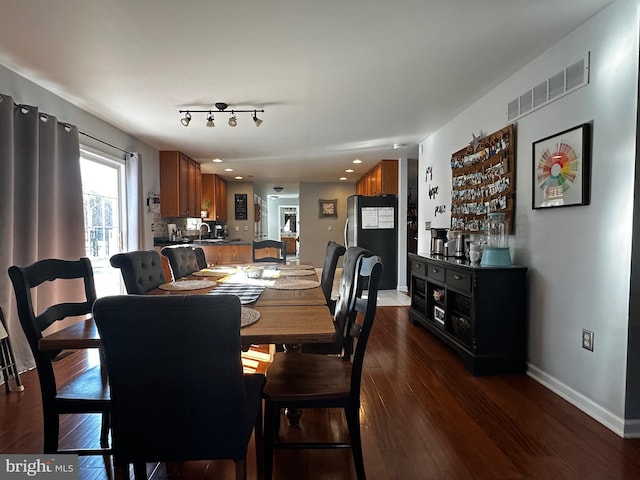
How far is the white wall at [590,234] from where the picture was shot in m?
1.81

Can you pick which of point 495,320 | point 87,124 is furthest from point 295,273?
point 87,124

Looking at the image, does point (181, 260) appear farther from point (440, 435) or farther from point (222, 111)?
point (440, 435)

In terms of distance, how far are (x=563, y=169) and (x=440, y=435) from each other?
1.76 metres

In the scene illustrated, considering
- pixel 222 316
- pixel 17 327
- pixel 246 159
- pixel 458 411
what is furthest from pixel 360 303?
pixel 246 159

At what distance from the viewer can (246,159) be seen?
5859 millimetres

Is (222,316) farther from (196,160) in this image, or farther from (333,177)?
(333,177)

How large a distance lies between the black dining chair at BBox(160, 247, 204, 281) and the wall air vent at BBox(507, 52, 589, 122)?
2.81m

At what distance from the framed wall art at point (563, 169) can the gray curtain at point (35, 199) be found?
145 inches

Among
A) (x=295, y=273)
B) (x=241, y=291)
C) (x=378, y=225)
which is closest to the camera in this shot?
(x=241, y=291)

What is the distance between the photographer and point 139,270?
2.02 metres

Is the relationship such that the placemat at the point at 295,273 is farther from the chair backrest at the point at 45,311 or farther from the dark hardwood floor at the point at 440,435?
the chair backrest at the point at 45,311

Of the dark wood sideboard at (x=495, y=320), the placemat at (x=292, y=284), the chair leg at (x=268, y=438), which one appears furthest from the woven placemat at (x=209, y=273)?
the dark wood sideboard at (x=495, y=320)

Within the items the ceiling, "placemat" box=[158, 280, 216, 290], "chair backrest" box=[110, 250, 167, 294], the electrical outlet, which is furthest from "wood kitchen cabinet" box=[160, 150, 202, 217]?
the electrical outlet

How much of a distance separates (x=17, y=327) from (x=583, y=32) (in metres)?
4.26
